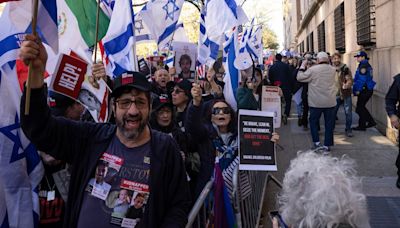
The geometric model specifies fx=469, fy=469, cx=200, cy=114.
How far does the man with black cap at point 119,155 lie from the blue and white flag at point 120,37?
244 centimetres

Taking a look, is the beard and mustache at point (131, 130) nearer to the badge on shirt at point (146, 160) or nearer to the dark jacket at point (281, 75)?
the badge on shirt at point (146, 160)

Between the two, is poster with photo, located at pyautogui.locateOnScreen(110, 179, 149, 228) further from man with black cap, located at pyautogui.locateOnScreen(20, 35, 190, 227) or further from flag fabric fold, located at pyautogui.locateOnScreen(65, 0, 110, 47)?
flag fabric fold, located at pyautogui.locateOnScreen(65, 0, 110, 47)

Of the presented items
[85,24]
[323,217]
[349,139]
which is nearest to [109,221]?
[323,217]

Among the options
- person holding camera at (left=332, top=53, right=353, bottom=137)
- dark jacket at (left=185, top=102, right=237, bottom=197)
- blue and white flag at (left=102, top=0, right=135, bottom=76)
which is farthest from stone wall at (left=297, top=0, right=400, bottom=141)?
blue and white flag at (left=102, top=0, right=135, bottom=76)

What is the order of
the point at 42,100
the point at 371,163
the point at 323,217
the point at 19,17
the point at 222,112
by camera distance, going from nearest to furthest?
the point at 323,217
the point at 42,100
the point at 19,17
the point at 222,112
the point at 371,163

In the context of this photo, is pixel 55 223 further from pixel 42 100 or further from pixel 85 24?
pixel 85 24

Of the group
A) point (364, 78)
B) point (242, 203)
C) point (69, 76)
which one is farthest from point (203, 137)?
point (364, 78)

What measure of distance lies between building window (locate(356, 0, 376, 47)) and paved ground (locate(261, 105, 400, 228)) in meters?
2.15

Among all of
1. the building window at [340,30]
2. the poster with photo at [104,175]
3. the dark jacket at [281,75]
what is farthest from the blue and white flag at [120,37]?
the building window at [340,30]

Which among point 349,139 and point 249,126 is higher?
point 249,126

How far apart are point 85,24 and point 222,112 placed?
1.58 meters

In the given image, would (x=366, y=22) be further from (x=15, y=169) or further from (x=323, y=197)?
(x=323, y=197)

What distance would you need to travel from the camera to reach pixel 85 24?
455 centimetres

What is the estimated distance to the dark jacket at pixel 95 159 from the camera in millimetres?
2592
